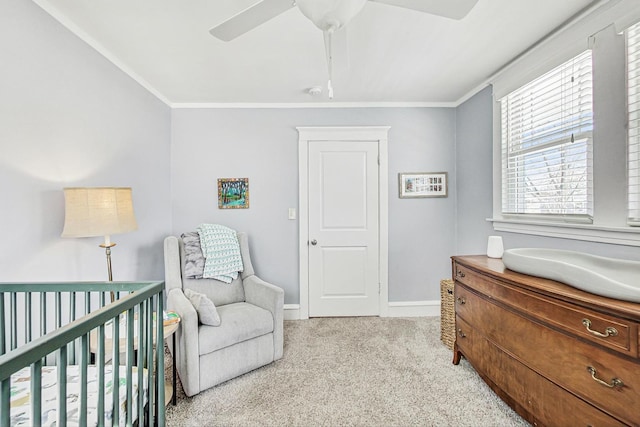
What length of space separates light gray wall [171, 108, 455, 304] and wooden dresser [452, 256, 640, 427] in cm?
118

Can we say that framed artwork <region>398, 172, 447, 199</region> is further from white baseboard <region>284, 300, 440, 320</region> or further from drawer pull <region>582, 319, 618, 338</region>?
drawer pull <region>582, 319, 618, 338</region>

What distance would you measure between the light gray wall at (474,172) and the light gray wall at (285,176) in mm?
111

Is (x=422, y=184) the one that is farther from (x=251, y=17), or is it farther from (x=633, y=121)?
(x=251, y=17)

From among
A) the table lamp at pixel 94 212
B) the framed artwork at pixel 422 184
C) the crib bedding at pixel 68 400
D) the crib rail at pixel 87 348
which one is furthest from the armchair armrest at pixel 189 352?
the framed artwork at pixel 422 184

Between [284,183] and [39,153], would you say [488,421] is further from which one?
[39,153]

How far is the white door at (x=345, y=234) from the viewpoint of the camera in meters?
3.09

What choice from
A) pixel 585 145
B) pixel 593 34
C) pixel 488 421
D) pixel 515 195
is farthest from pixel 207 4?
pixel 488 421

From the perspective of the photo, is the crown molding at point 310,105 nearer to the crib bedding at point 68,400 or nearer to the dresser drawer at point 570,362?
the dresser drawer at point 570,362

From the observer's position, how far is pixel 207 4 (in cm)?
155

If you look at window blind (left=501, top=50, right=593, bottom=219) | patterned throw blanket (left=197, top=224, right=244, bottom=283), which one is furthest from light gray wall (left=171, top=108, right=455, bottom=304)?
window blind (left=501, top=50, right=593, bottom=219)

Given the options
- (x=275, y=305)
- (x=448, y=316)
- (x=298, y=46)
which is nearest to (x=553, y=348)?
(x=448, y=316)

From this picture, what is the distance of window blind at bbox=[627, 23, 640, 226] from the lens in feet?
4.59

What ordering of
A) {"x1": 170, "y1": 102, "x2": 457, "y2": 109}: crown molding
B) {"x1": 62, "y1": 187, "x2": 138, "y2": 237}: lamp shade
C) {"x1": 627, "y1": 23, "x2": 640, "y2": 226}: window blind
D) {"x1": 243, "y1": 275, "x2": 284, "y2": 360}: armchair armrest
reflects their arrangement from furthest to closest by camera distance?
{"x1": 170, "y1": 102, "x2": 457, "y2": 109}: crown molding → {"x1": 243, "y1": 275, "x2": 284, "y2": 360}: armchair armrest → {"x1": 62, "y1": 187, "x2": 138, "y2": 237}: lamp shade → {"x1": 627, "y1": 23, "x2": 640, "y2": 226}: window blind

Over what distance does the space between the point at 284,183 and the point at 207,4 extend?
5.79 ft
